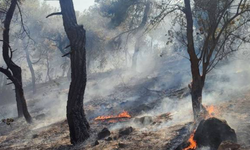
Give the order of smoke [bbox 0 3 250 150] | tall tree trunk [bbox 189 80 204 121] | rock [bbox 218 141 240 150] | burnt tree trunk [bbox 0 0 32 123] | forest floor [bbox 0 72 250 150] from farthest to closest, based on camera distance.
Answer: burnt tree trunk [bbox 0 0 32 123]
smoke [bbox 0 3 250 150]
tall tree trunk [bbox 189 80 204 121]
forest floor [bbox 0 72 250 150]
rock [bbox 218 141 240 150]

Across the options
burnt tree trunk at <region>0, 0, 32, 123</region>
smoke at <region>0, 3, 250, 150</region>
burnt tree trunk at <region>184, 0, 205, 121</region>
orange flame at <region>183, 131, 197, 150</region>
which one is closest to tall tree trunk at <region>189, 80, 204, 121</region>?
burnt tree trunk at <region>184, 0, 205, 121</region>

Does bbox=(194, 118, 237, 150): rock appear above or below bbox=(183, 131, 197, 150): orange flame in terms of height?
above

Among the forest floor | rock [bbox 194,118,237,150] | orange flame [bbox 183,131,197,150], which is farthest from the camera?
the forest floor

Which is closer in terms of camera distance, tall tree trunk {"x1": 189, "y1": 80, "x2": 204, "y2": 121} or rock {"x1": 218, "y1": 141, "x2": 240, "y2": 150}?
rock {"x1": 218, "y1": 141, "x2": 240, "y2": 150}

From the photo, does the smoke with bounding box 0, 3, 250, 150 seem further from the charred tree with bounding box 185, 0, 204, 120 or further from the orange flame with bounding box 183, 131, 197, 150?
the orange flame with bounding box 183, 131, 197, 150

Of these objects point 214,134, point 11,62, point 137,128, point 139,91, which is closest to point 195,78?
point 214,134

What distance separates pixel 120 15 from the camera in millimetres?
19328

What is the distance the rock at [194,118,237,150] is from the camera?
496 centimetres

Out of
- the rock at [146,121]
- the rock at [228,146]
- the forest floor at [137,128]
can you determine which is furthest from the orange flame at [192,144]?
the rock at [146,121]

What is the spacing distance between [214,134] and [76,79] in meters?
4.23

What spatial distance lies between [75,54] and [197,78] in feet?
12.5

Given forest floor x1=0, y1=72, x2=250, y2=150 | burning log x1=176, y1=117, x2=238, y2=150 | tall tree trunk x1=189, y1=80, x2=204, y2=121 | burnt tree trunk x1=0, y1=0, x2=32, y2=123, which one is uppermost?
burnt tree trunk x1=0, y1=0, x2=32, y2=123

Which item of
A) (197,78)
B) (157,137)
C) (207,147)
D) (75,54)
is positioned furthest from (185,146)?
(75,54)

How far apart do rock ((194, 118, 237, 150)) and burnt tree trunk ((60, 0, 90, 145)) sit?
354 cm
